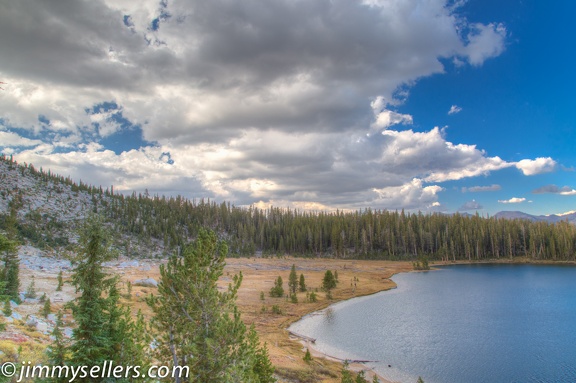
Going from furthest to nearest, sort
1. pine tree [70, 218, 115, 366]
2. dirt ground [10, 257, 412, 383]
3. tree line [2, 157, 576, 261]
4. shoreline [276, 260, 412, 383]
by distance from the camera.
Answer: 1. tree line [2, 157, 576, 261]
2. shoreline [276, 260, 412, 383]
3. dirt ground [10, 257, 412, 383]
4. pine tree [70, 218, 115, 366]

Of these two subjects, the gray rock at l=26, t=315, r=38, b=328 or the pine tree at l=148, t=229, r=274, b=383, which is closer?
the pine tree at l=148, t=229, r=274, b=383

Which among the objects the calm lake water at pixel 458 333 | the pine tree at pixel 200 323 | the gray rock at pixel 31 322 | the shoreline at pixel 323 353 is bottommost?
the shoreline at pixel 323 353

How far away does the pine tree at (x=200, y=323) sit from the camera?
1421 cm

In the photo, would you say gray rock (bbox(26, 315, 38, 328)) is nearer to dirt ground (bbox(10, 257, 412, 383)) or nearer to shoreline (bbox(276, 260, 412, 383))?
dirt ground (bbox(10, 257, 412, 383))

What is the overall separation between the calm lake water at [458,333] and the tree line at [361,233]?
78931 mm

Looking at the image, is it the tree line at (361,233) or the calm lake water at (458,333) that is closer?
the calm lake water at (458,333)

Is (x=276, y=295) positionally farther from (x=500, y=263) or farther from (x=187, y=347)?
(x=500, y=263)

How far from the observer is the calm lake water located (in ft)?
103

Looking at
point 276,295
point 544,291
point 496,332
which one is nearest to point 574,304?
point 544,291

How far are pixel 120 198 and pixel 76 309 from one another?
17830 centimetres

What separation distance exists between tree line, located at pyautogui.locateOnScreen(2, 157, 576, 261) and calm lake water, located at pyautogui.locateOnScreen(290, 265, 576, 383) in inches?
3108

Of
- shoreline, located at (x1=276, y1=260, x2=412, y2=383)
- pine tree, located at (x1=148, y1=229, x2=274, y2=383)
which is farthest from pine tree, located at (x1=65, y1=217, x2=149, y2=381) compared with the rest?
shoreline, located at (x1=276, y1=260, x2=412, y2=383)

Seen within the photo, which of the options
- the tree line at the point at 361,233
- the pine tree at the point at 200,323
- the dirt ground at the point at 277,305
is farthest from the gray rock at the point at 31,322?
the tree line at the point at 361,233

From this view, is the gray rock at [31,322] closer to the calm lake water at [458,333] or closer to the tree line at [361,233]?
the calm lake water at [458,333]
